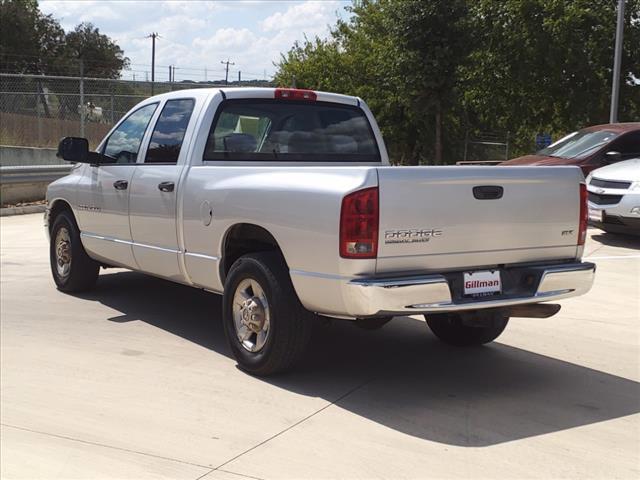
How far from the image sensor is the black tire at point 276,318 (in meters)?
5.02

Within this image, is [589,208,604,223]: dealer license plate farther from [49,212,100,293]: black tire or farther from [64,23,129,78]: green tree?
[64,23,129,78]: green tree

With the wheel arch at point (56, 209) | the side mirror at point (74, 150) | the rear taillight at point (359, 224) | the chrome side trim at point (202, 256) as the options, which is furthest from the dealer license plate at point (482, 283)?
the wheel arch at point (56, 209)

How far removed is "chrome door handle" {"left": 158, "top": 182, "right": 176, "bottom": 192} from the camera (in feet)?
20.0

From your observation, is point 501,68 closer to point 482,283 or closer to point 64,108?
point 64,108

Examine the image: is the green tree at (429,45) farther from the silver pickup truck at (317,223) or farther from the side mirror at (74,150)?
the side mirror at (74,150)

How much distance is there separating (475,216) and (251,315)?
1.60 meters

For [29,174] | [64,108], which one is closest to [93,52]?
[64,108]

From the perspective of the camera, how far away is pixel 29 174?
15.1m

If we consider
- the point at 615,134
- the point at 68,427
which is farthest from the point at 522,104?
the point at 68,427

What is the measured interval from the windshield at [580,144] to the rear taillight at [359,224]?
9.44m

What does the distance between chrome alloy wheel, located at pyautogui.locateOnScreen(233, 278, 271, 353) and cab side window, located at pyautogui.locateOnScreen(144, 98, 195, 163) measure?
56.2 inches

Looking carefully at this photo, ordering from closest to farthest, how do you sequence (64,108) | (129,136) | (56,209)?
(129,136)
(56,209)
(64,108)

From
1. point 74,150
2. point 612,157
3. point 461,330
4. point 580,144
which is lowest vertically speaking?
point 461,330

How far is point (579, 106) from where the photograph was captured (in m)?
25.4
